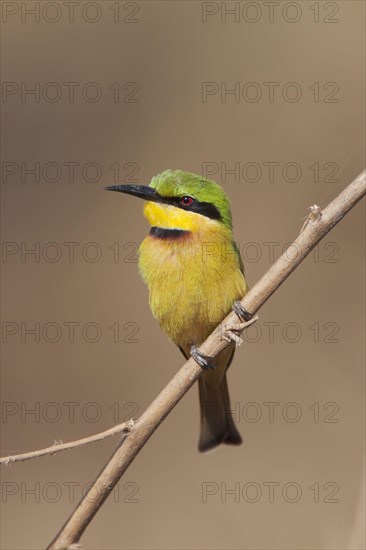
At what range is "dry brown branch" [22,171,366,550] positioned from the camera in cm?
168

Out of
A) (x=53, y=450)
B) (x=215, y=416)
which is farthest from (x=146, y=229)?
(x=53, y=450)

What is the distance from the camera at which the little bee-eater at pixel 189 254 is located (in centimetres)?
271

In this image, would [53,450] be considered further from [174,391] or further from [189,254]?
[189,254]

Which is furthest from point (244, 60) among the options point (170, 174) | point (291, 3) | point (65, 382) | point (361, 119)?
point (65, 382)

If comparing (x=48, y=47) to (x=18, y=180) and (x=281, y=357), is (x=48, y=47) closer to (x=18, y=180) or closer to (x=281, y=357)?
(x=18, y=180)

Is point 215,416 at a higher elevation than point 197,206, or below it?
below

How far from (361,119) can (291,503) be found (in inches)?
89.0

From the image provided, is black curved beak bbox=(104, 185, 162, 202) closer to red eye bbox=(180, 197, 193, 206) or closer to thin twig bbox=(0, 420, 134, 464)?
red eye bbox=(180, 197, 193, 206)

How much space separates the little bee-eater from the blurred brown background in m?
1.32

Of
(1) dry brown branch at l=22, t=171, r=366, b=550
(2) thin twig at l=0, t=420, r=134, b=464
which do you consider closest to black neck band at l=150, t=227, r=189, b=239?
(1) dry brown branch at l=22, t=171, r=366, b=550

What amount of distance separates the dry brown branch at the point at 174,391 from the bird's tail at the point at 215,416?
1.24 m

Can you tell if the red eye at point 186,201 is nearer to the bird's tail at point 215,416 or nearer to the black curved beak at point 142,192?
the black curved beak at point 142,192

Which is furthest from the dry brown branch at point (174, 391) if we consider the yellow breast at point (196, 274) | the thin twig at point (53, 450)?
the yellow breast at point (196, 274)

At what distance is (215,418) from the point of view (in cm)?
318
